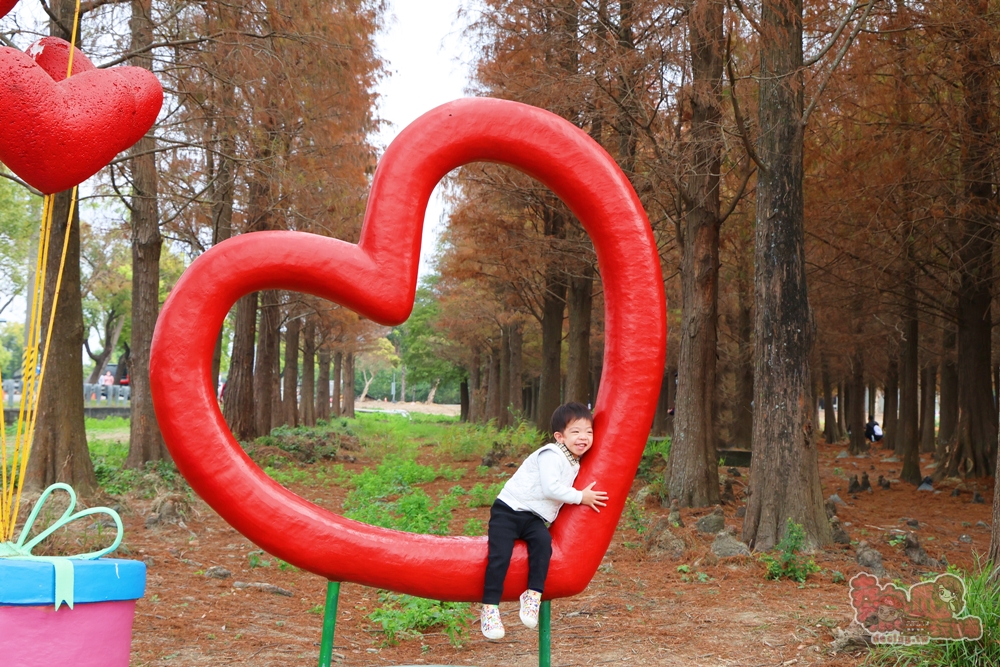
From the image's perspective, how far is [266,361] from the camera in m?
20.3

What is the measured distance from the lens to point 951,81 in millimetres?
10617

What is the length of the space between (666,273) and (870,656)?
48.3 ft

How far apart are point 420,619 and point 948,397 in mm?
19893

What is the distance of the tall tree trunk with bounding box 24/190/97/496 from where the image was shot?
906 centimetres

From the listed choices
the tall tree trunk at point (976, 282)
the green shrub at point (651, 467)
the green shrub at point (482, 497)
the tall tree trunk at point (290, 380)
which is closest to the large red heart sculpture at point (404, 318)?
the green shrub at point (482, 497)

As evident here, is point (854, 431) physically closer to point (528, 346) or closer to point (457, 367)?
point (528, 346)

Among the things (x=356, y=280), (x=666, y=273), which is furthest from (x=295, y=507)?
(x=666, y=273)

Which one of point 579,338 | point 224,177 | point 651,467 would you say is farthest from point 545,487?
point 579,338

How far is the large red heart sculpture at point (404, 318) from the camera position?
3551 millimetres

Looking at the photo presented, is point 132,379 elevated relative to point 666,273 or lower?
lower

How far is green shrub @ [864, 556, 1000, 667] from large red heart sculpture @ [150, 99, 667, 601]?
2196mm

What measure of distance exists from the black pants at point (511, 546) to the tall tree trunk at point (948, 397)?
1583 cm

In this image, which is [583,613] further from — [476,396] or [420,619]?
[476,396]

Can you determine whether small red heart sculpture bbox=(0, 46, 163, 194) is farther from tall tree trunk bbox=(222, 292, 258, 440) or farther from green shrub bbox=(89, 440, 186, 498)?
tall tree trunk bbox=(222, 292, 258, 440)
